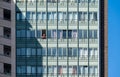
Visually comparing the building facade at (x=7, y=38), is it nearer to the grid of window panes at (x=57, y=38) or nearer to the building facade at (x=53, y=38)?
the building facade at (x=53, y=38)

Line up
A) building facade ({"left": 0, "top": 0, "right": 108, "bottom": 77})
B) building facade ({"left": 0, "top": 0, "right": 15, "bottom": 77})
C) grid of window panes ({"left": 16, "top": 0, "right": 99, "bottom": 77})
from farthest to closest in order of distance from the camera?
grid of window panes ({"left": 16, "top": 0, "right": 99, "bottom": 77}) → building facade ({"left": 0, "top": 0, "right": 108, "bottom": 77}) → building facade ({"left": 0, "top": 0, "right": 15, "bottom": 77})

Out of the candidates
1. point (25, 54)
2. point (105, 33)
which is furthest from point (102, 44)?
point (25, 54)

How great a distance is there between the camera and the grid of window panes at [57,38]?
9975cm

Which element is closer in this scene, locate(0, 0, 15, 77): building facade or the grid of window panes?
locate(0, 0, 15, 77): building facade

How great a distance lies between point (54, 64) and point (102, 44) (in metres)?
11.0

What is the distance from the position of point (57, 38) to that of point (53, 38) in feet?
2.70

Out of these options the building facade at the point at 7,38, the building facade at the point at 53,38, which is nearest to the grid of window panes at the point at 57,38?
the building facade at the point at 53,38

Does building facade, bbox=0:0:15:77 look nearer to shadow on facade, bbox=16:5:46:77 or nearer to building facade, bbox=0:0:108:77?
building facade, bbox=0:0:108:77

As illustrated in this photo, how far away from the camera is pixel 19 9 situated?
333 ft

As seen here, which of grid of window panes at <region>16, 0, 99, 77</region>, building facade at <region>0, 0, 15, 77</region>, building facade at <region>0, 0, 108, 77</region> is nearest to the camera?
building facade at <region>0, 0, 15, 77</region>

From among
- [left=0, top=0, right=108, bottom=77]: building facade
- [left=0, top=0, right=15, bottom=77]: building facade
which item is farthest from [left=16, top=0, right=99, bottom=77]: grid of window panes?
[left=0, top=0, right=15, bottom=77]: building facade

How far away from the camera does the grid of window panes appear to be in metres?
99.8

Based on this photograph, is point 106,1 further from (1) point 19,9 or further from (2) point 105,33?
(1) point 19,9

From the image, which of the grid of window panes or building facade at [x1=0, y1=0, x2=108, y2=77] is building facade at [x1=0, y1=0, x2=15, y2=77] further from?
the grid of window panes
